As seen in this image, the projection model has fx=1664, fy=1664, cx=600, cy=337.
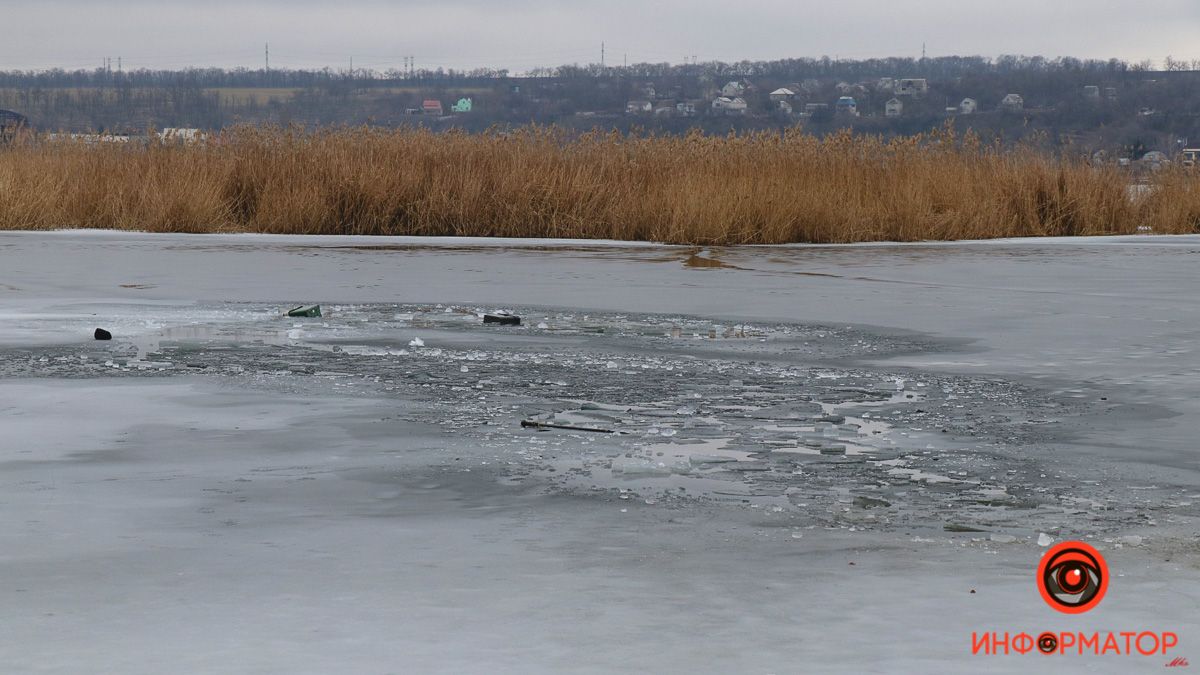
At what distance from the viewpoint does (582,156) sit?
59.3 feet

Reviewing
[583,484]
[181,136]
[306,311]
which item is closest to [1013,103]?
[181,136]

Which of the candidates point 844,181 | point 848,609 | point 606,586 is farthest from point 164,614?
point 844,181

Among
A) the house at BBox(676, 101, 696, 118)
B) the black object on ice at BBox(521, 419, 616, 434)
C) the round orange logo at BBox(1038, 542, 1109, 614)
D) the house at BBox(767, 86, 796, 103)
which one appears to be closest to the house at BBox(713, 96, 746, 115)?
the house at BBox(676, 101, 696, 118)

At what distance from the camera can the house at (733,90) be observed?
6109cm

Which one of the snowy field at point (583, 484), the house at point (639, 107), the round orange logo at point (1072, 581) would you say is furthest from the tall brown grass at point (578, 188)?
the house at point (639, 107)

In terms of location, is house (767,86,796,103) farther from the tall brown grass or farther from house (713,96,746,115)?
the tall brown grass

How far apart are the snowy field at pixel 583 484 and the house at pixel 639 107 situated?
4756cm

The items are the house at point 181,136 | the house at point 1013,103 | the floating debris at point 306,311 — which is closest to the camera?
the floating debris at point 306,311

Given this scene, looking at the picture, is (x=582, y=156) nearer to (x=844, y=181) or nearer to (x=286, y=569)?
(x=844, y=181)

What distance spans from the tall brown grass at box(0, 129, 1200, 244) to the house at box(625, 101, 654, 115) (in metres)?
37.7

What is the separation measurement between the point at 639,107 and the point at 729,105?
4092 millimetres

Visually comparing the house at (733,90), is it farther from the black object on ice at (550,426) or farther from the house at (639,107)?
the black object on ice at (550,426)

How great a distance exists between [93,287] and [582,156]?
26.5ft

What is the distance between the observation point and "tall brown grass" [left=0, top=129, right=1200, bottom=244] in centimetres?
1669
